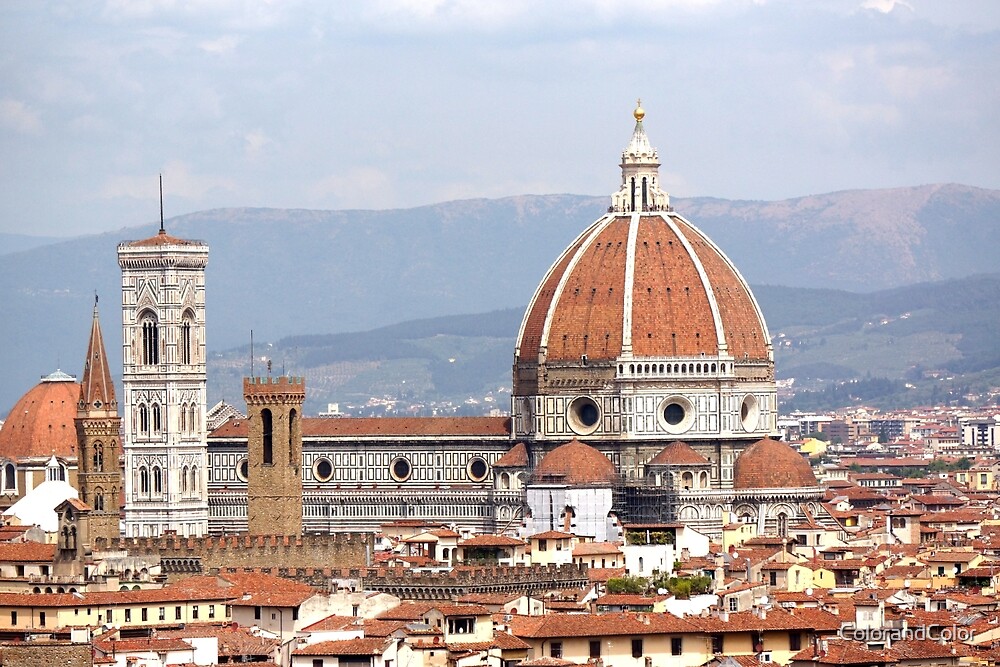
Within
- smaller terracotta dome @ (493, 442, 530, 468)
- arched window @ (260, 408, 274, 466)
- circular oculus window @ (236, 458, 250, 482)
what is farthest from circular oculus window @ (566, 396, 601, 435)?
arched window @ (260, 408, 274, 466)

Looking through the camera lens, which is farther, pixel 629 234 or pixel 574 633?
pixel 629 234

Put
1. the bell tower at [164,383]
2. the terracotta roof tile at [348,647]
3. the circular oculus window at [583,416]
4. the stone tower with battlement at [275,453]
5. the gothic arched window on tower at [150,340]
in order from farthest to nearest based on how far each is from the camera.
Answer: the circular oculus window at [583,416]
the gothic arched window on tower at [150,340]
the bell tower at [164,383]
the stone tower with battlement at [275,453]
the terracotta roof tile at [348,647]

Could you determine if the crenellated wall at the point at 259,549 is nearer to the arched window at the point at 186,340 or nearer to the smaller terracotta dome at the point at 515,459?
the arched window at the point at 186,340

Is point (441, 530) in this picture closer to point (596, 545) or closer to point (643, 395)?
point (596, 545)

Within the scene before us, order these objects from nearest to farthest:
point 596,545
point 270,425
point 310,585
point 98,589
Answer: point 98,589 < point 310,585 < point 596,545 < point 270,425

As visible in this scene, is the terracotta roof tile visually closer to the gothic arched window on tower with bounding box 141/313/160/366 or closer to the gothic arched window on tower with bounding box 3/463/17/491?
the gothic arched window on tower with bounding box 141/313/160/366

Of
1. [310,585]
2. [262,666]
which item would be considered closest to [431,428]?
[310,585]

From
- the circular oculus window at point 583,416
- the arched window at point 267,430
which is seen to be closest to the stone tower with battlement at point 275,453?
the arched window at point 267,430

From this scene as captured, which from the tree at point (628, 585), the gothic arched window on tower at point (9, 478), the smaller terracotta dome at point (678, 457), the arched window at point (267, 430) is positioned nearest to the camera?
the tree at point (628, 585)
